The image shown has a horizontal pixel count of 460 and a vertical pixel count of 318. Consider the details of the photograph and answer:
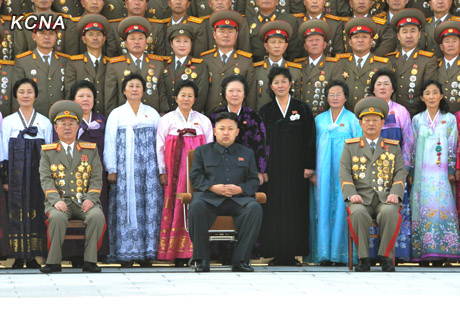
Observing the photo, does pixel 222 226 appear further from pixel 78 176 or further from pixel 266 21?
pixel 266 21

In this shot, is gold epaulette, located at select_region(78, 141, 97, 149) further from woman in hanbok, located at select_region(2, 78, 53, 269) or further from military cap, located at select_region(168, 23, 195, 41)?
military cap, located at select_region(168, 23, 195, 41)

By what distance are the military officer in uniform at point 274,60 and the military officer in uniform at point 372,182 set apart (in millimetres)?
1075

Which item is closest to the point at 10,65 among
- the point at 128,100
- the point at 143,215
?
the point at 128,100

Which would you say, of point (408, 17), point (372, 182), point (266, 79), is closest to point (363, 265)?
point (372, 182)

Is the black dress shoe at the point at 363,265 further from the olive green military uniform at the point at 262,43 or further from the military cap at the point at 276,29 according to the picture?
→ the olive green military uniform at the point at 262,43

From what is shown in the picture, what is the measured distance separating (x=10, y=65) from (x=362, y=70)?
3.50 metres

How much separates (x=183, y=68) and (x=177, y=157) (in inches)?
42.3

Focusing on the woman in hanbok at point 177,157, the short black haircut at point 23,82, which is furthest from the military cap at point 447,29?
the short black haircut at point 23,82

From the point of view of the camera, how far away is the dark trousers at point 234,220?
28.8 feet

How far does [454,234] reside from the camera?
9727mm

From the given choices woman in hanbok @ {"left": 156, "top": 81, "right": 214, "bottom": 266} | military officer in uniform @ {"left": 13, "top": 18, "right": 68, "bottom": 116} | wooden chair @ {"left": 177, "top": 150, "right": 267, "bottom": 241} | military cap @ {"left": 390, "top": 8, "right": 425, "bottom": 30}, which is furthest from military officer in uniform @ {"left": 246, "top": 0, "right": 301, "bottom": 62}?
wooden chair @ {"left": 177, "top": 150, "right": 267, "bottom": 241}
